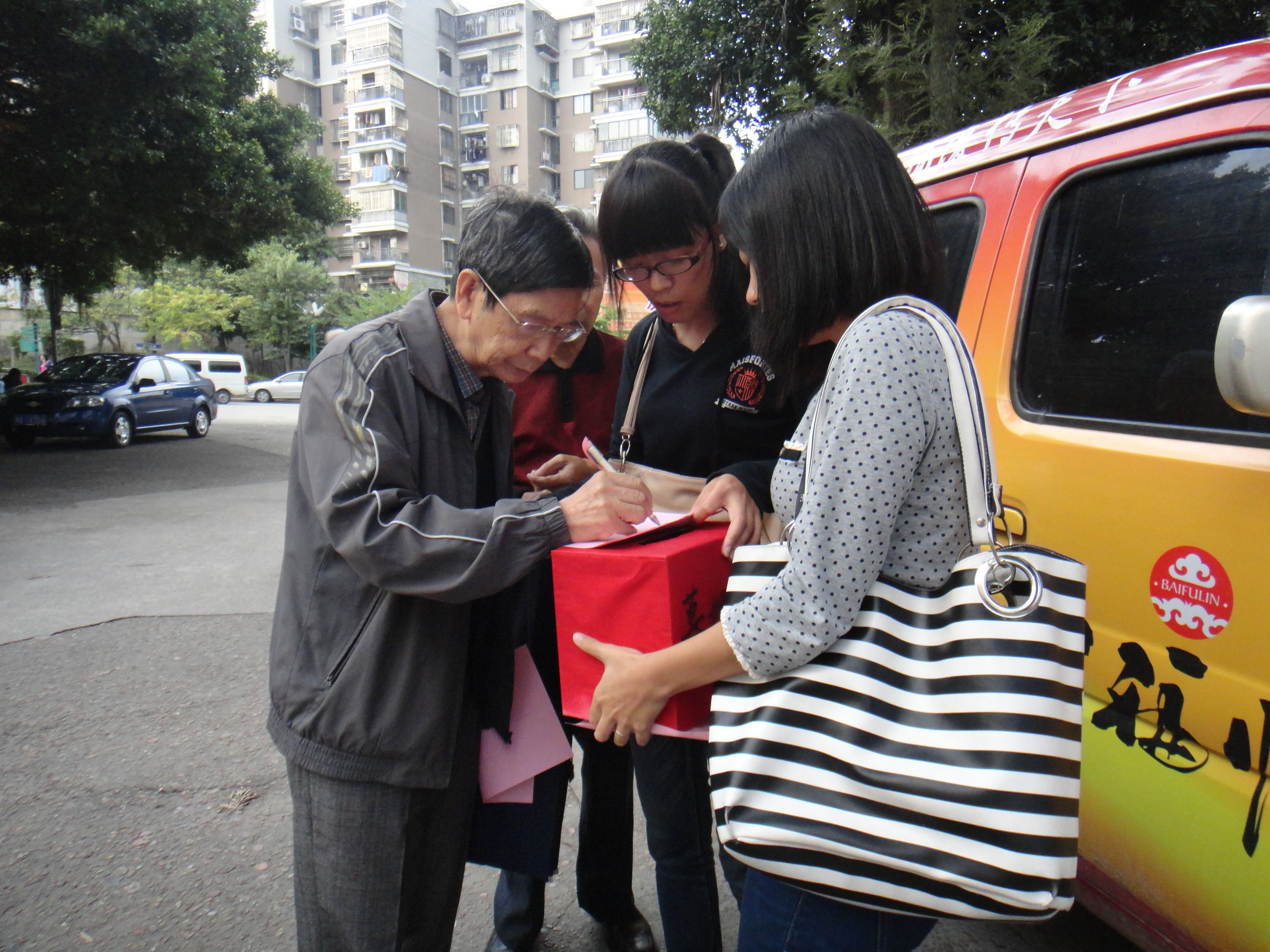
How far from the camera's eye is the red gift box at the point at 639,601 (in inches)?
48.0

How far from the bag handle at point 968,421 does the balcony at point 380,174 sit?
165ft

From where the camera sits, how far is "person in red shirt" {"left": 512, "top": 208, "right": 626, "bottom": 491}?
2.13m

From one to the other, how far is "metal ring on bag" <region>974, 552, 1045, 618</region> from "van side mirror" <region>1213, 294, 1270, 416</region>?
0.48 m

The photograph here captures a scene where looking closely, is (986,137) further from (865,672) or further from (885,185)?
(865,672)

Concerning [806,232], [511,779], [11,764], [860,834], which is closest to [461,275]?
[806,232]

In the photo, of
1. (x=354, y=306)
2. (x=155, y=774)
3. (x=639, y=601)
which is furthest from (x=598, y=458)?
(x=354, y=306)

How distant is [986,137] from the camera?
216 centimetres

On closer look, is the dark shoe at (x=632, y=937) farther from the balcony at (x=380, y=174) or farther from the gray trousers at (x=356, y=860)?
the balcony at (x=380, y=174)

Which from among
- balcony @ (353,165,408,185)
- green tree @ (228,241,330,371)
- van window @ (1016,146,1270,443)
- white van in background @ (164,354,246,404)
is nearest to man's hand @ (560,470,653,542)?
van window @ (1016,146,1270,443)

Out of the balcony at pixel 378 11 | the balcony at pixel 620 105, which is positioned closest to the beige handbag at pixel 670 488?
the balcony at pixel 620 105

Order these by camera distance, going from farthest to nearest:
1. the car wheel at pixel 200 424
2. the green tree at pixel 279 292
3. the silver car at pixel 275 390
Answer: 1. the green tree at pixel 279 292
2. the silver car at pixel 275 390
3. the car wheel at pixel 200 424

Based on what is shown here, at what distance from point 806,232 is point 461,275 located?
619mm

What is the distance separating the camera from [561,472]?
6.31 ft

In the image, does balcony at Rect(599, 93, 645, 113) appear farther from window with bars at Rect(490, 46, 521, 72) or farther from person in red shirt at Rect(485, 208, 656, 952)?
person in red shirt at Rect(485, 208, 656, 952)
